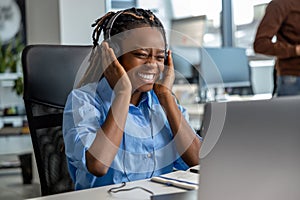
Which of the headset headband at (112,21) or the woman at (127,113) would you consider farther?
the headset headband at (112,21)

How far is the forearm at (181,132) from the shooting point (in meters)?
1.50

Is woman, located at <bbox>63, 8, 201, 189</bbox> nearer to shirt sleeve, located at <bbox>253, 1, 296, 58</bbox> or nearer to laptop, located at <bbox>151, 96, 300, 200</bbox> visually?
laptop, located at <bbox>151, 96, 300, 200</bbox>

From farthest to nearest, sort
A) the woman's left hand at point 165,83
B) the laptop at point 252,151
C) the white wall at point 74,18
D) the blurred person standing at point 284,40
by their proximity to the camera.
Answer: the white wall at point 74,18 < the blurred person standing at point 284,40 < the woman's left hand at point 165,83 < the laptop at point 252,151

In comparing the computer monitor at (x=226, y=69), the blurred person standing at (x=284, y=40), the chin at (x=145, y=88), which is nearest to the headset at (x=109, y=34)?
the chin at (x=145, y=88)

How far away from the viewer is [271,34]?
2.67 metres

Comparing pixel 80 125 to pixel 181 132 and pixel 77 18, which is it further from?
pixel 77 18

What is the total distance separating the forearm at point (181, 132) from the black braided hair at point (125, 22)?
196 mm

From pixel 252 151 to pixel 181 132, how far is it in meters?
0.77

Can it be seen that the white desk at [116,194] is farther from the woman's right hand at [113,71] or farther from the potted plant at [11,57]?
the potted plant at [11,57]

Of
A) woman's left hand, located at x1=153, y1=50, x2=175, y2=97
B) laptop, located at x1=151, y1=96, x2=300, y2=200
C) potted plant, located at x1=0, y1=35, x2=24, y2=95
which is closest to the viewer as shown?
laptop, located at x1=151, y1=96, x2=300, y2=200

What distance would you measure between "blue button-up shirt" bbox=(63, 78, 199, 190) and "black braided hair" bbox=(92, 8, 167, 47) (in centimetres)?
15

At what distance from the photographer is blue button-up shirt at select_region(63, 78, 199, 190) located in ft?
4.43

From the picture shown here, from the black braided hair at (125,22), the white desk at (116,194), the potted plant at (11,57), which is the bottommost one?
the potted plant at (11,57)

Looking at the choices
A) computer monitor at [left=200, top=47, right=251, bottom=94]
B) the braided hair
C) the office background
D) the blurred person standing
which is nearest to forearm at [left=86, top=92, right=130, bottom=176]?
the braided hair
